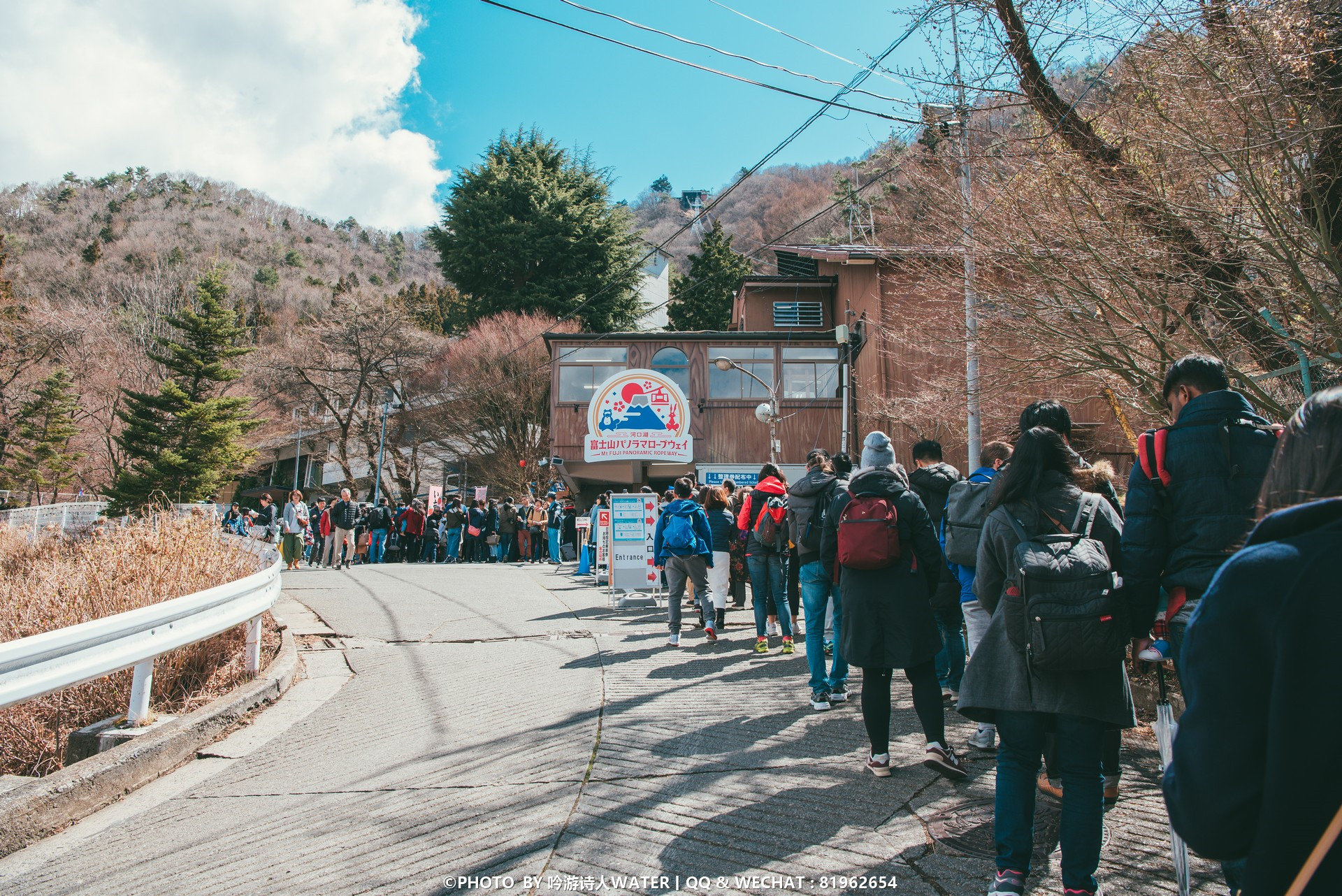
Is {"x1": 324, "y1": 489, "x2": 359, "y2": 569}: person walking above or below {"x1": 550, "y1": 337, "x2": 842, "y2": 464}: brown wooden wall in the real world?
below

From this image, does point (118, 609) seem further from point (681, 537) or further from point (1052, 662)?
point (1052, 662)

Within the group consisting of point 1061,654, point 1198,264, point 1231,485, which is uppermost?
point 1198,264

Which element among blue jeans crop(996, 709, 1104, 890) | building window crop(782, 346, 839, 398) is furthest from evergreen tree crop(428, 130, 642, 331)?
blue jeans crop(996, 709, 1104, 890)

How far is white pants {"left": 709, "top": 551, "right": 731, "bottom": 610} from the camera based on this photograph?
9414 mm

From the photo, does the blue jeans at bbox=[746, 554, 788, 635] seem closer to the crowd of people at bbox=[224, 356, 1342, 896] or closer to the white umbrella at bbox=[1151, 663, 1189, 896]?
the crowd of people at bbox=[224, 356, 1342, 896]

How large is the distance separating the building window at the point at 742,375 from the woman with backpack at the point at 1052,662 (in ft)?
87.1

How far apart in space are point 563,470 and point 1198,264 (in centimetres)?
2441

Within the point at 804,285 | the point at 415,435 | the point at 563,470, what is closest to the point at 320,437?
the point at 415,435

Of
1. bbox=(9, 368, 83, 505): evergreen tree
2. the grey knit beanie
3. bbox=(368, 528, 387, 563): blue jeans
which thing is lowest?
bbox=(368, 528, 387, 563): blue jeans

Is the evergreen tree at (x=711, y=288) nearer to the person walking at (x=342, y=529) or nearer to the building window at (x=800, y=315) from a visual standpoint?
the building window at (x=800, y=315)

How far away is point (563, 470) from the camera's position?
30109 mm

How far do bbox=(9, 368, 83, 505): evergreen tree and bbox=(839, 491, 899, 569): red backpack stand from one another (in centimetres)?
3690

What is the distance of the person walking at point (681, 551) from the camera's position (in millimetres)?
8578

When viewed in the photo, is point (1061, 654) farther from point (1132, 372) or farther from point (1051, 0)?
point (1051, 0)
